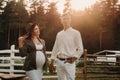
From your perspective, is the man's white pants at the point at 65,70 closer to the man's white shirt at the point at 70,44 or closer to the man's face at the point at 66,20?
the man's white shirt at the point at 70,44

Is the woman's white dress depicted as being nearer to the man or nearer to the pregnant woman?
the pregnant woman

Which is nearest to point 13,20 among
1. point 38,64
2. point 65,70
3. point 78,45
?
point 78,45

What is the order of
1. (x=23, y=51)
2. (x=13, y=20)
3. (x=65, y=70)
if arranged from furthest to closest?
1. (x=13, y=20)
2. (x=65, y=70)
3. (x=23, y=51)

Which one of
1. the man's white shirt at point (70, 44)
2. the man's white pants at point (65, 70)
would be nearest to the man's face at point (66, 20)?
the man's white shirt at point (70, 44)

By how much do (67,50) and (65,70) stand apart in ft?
1.18

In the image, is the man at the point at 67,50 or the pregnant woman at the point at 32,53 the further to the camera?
the man at the point at 67,50

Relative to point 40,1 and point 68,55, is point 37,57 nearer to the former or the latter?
point 68,55

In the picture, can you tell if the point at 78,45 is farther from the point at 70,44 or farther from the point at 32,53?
the point at 32,53

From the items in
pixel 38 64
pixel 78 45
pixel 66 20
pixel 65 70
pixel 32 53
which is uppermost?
pixel 66 20

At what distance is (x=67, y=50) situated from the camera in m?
6.92

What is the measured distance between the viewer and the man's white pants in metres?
6.82

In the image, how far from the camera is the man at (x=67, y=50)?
269 inches

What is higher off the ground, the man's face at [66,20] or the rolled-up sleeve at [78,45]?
the man's face at [66,20]

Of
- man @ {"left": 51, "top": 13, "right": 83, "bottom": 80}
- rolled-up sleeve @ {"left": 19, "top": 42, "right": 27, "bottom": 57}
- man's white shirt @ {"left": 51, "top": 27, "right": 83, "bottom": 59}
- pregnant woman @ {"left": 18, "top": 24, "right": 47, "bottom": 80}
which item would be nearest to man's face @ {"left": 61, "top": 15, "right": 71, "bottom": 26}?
man @ {"left": 51, "top": 13, "right": 83, "bottom": 80}
